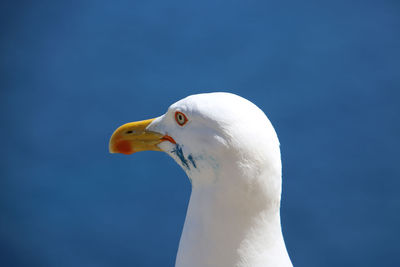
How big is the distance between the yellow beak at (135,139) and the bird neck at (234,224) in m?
0.16

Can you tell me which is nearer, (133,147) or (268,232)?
(268,232)

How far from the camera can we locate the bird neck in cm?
102

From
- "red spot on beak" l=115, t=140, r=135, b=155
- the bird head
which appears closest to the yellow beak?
"red spot on beak" l=115, t=140, r=135, b=155

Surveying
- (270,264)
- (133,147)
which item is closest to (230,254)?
(270,264)

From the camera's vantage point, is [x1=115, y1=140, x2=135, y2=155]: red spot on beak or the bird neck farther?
[x1=115, y1=140, x2=135, y2=155]: red spot on beak

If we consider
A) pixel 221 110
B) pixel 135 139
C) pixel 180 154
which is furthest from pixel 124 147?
pixel 221 110

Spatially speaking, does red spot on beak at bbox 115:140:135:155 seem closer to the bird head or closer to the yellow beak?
the yellow beak

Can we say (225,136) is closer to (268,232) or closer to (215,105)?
(215,105)

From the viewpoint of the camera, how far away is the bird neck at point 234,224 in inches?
40.2

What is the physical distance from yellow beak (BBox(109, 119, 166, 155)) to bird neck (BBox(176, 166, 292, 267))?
0.53 ft

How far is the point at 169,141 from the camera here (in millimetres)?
1150

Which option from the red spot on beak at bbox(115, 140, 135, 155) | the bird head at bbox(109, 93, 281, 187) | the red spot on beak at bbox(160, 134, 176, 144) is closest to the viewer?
the bird head at bbox(109, 93, 281, 187)

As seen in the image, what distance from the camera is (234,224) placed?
1.04m

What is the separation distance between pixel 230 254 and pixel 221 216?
0.08 meters
